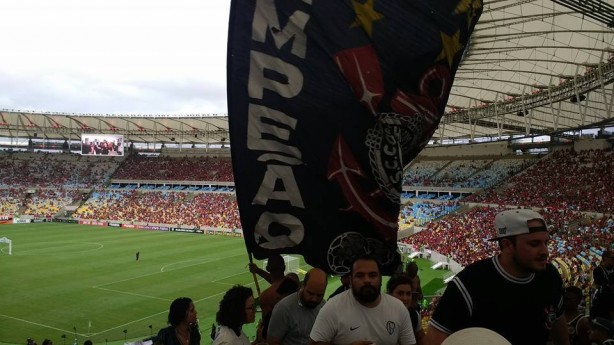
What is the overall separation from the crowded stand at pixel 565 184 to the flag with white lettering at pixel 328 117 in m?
26.3

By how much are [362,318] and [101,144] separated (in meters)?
61.1

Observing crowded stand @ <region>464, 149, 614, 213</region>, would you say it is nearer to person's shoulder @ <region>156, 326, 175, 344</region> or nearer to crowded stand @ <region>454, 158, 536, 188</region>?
crowded stand @ <region>454, 158, 536, 188</region>

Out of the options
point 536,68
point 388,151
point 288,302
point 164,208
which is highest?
point 536,68

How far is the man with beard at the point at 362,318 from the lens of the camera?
295 centimetres

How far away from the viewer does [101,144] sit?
5844 cm

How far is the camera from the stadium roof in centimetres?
1879

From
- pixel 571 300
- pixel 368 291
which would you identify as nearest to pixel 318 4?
pixel 368 291

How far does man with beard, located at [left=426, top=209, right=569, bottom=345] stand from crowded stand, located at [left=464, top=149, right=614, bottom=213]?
27.5 m

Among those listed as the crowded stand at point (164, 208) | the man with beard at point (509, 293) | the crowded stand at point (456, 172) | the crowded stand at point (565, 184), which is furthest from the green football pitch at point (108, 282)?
the crowded stand at point (456, 172)

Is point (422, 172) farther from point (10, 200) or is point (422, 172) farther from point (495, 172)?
point (10, 200)

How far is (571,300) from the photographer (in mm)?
5176

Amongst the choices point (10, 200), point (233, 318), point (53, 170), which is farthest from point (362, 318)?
point (53, 170)

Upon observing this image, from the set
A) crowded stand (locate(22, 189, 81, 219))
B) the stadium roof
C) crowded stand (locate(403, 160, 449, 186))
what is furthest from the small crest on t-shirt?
crowded stand (locate(22, 189, 81, 219))

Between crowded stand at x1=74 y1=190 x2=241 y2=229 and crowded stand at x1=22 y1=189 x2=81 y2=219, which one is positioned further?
crowded stand at x1=22 y1=189 x2=81 y2=219
